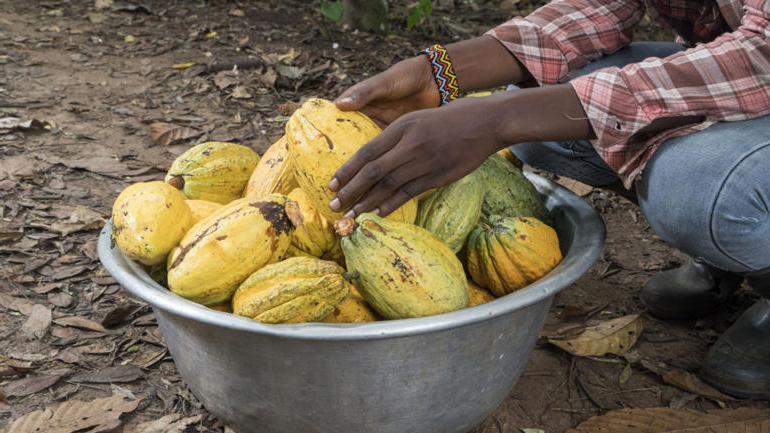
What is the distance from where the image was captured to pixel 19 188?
3.13 metres

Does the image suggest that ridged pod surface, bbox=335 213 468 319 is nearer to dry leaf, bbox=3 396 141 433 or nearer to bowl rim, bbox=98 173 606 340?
bowl rim, bbox=98 173 606 340

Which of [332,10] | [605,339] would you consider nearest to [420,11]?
[332,10]

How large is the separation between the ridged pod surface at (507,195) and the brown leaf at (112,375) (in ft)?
3.50

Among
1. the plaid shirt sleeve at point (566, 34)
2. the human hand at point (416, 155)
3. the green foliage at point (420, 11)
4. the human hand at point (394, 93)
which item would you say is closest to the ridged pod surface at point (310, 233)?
the human hand at point (416, 155)

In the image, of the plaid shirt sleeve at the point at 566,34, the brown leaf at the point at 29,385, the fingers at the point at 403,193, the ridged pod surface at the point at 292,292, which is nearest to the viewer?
the ridged pod surface at the point at 292,292

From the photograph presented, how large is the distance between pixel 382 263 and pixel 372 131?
1.17 feet

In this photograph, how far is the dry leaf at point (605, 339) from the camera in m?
2.25

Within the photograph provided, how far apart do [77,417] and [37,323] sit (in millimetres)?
523

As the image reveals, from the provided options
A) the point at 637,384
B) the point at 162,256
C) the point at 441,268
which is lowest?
the point at 637,384

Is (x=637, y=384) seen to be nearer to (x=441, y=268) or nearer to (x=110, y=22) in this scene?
(x=441, y=268)

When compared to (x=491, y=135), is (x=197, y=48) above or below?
below

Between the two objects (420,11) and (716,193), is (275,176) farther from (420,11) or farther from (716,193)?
(420,11)

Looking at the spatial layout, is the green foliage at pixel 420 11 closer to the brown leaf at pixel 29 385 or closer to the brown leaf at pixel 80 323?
the brown leaf at pixel 80 323

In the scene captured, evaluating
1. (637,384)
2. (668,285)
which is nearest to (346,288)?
(637,384)
